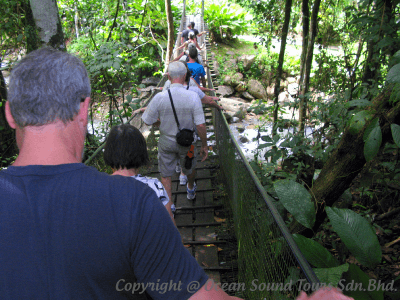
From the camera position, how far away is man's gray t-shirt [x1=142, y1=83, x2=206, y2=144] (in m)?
2.51

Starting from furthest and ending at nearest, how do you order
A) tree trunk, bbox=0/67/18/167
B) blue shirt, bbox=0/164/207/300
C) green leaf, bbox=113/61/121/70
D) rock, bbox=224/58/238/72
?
rock, bbox=224/58/238/72 < tree trunk, bbox=0/67/18/167 < green leaf, bbox=113/61/121/70 < blue shirt, bbox=0/164/207/300

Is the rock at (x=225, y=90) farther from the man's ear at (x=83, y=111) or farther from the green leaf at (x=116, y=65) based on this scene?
the man's ear at (x=83, y=111)

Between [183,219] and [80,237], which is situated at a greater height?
[80,237]

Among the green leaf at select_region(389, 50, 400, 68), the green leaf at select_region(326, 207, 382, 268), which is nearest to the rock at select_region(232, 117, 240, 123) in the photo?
the green leaf at select_region(389, 50, 400, 68)

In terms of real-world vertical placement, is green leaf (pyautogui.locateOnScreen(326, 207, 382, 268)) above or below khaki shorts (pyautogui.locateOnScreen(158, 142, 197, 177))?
above

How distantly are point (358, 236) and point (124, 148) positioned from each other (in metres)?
1.19

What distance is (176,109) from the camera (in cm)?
253

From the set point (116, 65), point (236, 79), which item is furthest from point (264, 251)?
point (236, 79)

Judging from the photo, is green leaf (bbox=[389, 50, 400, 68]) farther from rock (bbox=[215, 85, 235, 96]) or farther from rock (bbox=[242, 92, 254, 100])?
rock (bbox=[242, 92, 254, 100])

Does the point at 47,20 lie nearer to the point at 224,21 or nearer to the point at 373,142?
the point at 373,142

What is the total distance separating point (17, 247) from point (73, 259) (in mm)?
112

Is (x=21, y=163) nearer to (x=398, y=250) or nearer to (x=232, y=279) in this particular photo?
(x=232, y=279)

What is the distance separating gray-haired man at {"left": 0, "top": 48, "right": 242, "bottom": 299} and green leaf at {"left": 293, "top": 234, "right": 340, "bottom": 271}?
716 millimetres

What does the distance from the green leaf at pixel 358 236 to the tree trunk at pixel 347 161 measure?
56cm
